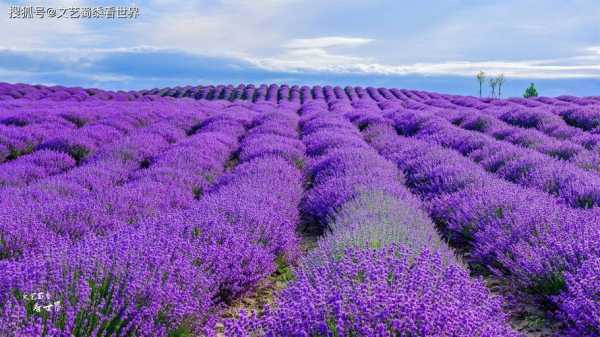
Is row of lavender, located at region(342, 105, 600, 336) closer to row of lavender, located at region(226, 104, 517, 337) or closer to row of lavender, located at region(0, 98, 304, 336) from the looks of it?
row of lavender, located at region(226, 104, 517, 337)

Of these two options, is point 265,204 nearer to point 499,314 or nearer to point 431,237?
point 431,237

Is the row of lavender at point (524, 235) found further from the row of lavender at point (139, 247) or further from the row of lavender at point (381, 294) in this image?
the row of lavender at point (139, 247)

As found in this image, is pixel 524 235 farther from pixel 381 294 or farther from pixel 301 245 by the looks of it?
pixel 381 294

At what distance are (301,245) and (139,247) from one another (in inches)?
88.3

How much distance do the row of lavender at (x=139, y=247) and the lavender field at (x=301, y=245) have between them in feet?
0.05

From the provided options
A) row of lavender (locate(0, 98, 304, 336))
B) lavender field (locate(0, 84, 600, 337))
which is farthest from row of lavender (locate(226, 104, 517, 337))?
row of lavender (locate(0, 98, 304, 336))

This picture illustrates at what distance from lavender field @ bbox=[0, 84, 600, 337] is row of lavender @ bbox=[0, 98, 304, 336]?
0.01 m

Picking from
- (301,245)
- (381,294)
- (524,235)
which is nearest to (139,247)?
(381,294)

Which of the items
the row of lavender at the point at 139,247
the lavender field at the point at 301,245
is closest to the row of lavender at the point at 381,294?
the lavender field at the point at 301,245

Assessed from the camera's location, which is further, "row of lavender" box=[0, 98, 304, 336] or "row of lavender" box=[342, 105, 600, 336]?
"row of lavender" box=[342, 105, 600, 336]

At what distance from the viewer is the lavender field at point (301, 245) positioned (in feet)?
7.62

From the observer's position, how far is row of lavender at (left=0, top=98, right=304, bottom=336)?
2.52 meters

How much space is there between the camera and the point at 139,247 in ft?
10.2

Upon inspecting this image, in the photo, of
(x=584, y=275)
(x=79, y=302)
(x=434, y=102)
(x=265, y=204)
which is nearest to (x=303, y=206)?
(x=265, y=204)
